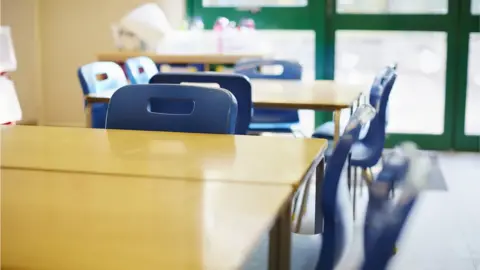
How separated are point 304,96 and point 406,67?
97.9 inches

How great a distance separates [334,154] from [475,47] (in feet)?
13.4

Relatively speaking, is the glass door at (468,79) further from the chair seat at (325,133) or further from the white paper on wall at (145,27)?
the white paper on wall at (145,27)

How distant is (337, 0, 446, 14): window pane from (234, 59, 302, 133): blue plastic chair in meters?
1.35

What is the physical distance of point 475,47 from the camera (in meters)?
4.89

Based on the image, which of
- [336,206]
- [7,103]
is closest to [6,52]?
[7,103]

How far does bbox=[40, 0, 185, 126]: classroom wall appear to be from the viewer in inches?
204

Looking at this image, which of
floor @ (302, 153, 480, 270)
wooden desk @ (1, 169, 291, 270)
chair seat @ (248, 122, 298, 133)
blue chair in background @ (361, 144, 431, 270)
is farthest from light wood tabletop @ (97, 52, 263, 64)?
blue chair in background @ (361, 144, 431, 270)

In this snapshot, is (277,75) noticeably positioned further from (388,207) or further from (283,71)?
(388,207)

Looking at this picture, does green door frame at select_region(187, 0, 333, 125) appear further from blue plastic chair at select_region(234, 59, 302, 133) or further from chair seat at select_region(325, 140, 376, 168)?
chair seat at select_region(325, 140, 376, 168)

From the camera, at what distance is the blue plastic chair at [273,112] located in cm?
365

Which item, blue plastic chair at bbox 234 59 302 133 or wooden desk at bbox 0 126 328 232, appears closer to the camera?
wooden desk at bbox 0 126 328 232

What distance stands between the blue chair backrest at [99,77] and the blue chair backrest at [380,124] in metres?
1.19

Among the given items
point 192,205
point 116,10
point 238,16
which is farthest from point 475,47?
point 192,205

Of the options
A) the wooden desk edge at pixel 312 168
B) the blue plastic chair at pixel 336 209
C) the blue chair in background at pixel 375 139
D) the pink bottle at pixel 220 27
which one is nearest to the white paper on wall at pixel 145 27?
the pink bottle at pixel 220 27
